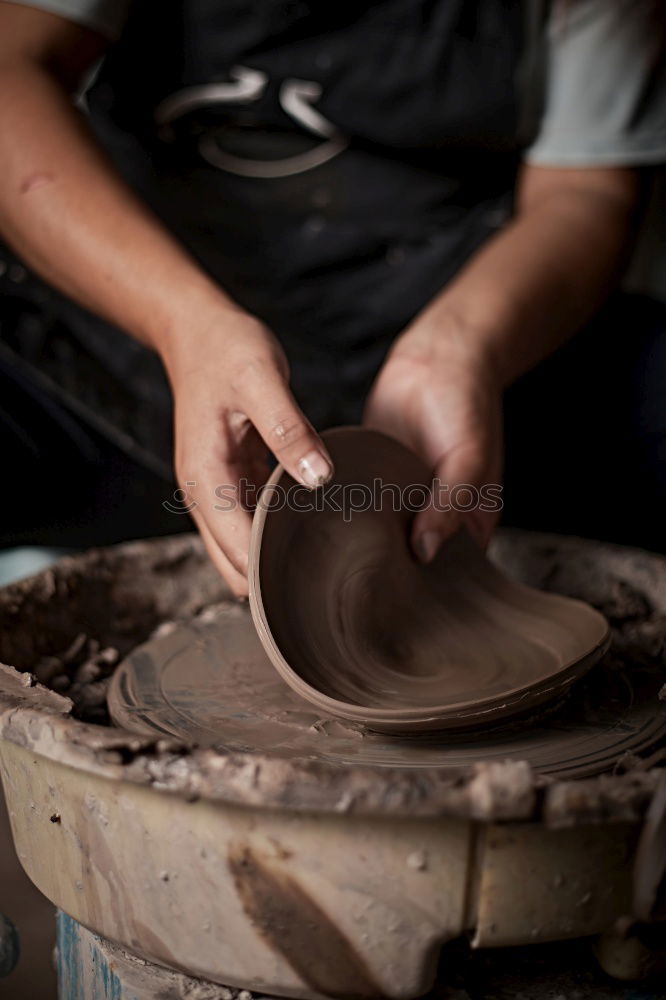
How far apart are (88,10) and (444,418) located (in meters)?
0.70

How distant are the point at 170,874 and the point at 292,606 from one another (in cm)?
29

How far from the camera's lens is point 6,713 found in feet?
2.53

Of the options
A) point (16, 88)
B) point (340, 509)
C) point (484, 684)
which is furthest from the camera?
point (16, 88)

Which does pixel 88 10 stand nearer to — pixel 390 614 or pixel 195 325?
pixel 195 325

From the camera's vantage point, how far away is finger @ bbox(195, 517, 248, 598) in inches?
38.1

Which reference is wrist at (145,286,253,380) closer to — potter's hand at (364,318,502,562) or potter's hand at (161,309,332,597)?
potter's hand at (161,309,332,597)

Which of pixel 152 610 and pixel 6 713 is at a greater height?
pixel 6 713

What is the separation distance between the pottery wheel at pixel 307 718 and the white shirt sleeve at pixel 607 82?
2.69ft

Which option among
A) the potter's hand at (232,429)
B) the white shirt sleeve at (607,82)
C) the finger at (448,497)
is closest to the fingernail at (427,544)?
the finger at (448,497)

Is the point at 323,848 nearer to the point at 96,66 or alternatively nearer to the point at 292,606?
the point at 292,606

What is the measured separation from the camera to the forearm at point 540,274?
129 cm

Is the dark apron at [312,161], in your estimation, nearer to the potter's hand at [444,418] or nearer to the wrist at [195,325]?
the potter's hand at [444,418]

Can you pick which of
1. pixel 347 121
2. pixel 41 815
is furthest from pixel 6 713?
pixel 347 121

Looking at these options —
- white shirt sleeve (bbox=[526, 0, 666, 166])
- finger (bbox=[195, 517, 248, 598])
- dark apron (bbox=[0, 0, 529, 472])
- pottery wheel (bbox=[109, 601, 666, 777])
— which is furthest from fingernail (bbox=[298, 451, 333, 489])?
white shirt sleeve (bbox=[526, 0, 666, 166])
